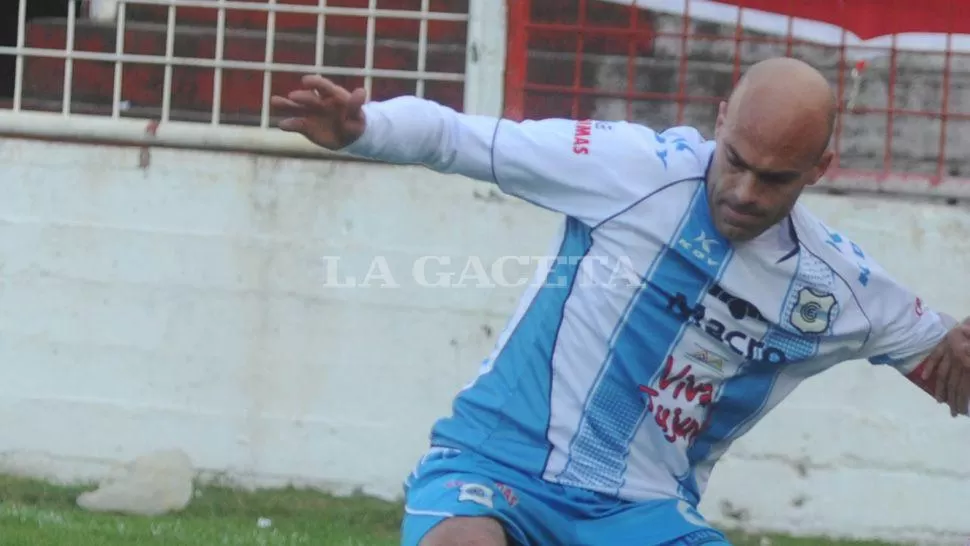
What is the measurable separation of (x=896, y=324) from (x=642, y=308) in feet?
2.17

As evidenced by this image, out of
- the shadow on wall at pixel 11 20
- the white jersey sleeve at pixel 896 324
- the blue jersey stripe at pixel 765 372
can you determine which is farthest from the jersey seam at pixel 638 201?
the shadow on wall at pixel 11 20

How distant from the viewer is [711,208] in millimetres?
3305

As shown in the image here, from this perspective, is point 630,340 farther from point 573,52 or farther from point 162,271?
point 162,271

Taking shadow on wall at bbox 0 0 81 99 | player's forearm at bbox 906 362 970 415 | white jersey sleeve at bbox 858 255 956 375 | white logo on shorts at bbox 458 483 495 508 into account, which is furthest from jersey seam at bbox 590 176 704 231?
shadow on wall at bbox 0 0 81 99

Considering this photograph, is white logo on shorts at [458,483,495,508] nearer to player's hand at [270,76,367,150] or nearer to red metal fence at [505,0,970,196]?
player's hand at [270,76,367,150]

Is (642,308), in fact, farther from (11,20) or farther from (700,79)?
(11,20)

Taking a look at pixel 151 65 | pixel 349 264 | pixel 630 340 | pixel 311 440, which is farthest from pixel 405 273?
pixel 630 340

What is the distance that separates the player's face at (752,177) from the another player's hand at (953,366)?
2.00ft

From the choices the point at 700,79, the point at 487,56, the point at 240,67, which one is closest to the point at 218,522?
the point at 240,67

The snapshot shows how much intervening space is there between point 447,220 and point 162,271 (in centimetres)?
123

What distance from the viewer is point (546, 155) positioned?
128 inches

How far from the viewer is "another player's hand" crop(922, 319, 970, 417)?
11.6 ft

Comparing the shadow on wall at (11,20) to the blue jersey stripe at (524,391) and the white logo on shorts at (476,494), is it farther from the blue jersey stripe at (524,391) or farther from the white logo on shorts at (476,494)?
the white logo on shorts at (476,494)

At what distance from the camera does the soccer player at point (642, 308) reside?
3189 millimetres
